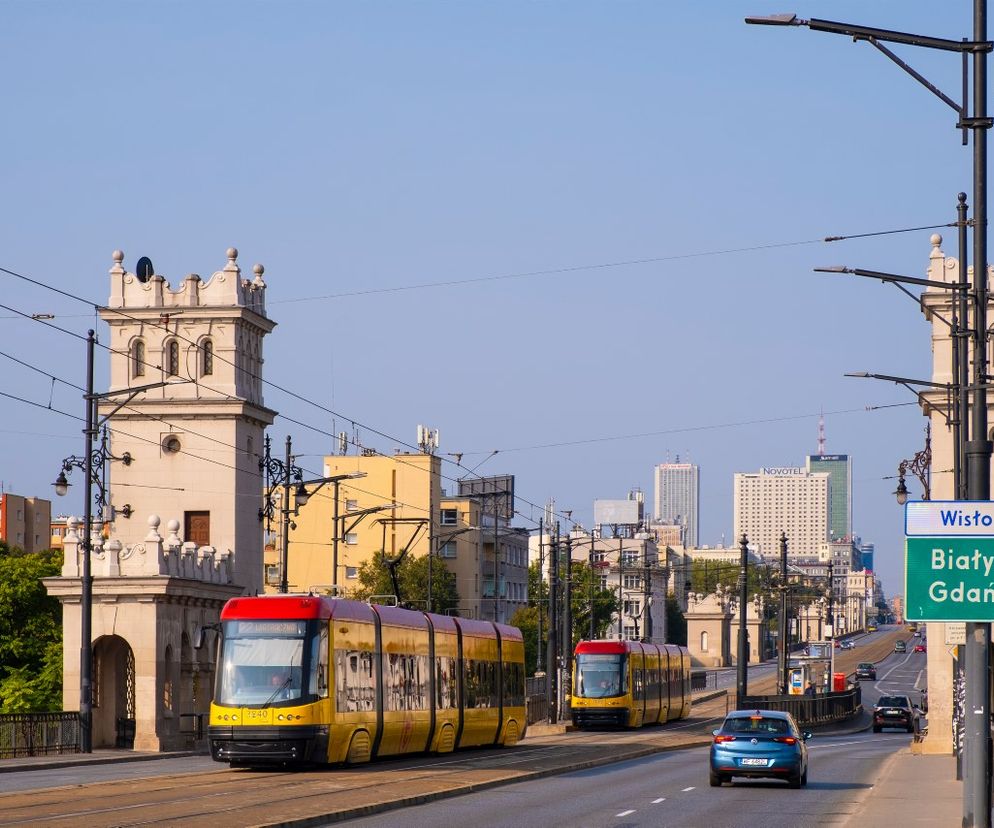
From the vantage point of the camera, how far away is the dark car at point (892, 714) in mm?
83438

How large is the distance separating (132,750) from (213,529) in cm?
1550

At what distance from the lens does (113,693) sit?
55.4 meters

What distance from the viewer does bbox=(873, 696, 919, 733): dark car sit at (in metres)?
83.4

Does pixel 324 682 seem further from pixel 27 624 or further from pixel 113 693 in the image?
pixel 27 624

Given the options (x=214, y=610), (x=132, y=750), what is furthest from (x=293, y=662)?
(x=214, y=610)

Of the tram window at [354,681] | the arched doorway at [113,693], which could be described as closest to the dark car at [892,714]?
the arched doorway at [113,693]

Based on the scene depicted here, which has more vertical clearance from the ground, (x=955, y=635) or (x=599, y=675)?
(x=955, y=635)

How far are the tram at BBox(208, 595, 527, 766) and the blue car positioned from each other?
6.75m

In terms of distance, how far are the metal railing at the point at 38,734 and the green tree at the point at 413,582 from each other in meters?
69.1

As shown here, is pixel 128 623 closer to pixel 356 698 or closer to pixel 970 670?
pixel 356 698

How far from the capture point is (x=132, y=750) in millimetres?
52156

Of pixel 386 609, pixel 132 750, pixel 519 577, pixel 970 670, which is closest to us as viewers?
pixel 970 670

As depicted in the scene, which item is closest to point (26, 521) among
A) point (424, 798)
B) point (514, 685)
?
point (514, 685)

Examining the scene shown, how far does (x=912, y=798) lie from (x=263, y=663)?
36.8ft
